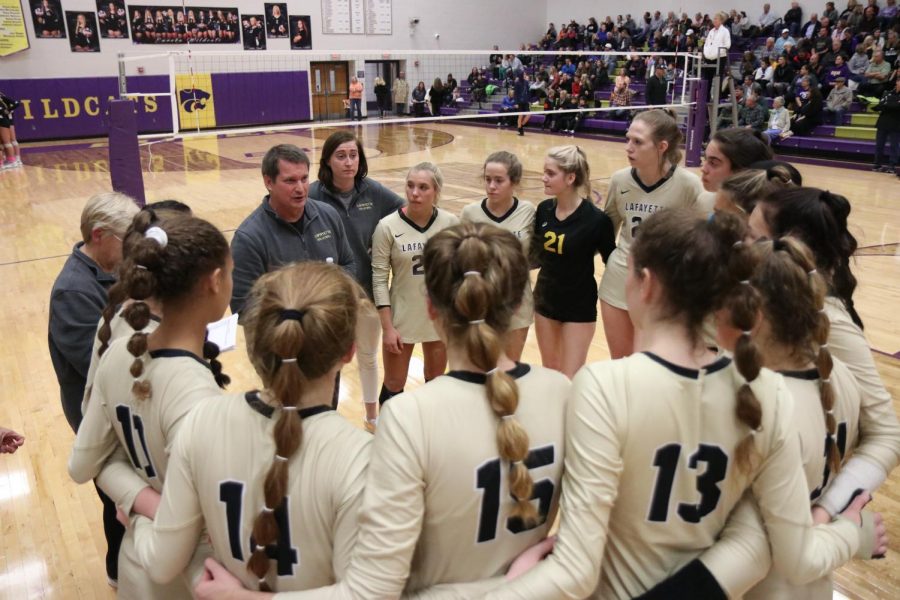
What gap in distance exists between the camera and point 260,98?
786 inches

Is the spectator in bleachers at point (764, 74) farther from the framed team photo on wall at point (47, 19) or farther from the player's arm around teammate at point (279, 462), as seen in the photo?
the framed team photo on wall at point (47, 19)

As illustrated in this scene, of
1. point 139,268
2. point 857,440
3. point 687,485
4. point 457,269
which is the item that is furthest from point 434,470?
point 857,440

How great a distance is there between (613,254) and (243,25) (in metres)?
19.2

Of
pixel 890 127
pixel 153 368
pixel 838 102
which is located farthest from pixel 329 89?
pixel 153 368

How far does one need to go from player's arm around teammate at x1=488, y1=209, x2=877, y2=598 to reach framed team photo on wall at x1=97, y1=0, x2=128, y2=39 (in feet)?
65.9

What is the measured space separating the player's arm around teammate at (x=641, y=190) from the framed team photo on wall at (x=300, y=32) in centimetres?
1924

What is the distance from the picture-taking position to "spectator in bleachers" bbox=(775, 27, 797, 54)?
16.9 meters

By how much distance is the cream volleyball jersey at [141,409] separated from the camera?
155 centimetres

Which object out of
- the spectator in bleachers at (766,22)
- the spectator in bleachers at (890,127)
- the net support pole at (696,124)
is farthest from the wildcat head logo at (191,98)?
the spectator in bleachers at (890,127)

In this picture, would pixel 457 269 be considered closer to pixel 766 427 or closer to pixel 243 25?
pixel 766 427

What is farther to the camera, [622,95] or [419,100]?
[419,100]

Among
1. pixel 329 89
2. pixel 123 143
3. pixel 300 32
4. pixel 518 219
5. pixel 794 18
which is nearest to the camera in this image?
pixel 518 219

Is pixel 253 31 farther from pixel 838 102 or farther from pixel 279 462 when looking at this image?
pixel 279 462

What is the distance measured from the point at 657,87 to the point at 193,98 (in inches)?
489
